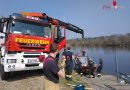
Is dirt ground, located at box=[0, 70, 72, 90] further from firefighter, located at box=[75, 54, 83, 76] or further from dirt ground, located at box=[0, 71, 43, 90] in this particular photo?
firefighter, located at box=[75, 54, 83, 76]

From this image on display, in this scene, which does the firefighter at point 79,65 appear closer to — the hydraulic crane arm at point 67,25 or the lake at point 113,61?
the hydraulic crane arm at point 67,25

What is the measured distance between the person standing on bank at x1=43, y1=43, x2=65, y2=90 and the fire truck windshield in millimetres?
7155

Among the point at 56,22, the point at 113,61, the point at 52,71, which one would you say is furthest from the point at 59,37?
the point at 113,61

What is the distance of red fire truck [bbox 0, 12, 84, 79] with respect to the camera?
1222 cm

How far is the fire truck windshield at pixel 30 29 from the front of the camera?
1245cm

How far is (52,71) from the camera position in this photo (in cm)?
541

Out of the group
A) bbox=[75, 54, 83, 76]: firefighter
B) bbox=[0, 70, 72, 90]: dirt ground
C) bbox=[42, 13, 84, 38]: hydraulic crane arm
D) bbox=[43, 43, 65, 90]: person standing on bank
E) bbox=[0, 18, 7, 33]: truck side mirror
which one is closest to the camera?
bbox=[43, 43, 65, 90]: person standing on bank

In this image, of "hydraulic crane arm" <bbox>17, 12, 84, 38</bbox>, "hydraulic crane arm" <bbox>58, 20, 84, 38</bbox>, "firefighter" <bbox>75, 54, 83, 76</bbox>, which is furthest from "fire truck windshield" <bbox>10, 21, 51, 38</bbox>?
"firefighter" <bbox>75, 54, 83, 76</bbox>

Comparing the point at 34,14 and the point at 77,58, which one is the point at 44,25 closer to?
the point at 34,14

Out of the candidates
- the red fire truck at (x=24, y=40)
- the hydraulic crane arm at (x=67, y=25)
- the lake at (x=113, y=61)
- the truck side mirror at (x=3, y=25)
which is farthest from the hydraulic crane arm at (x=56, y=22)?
the lake at (x=113, y=61)

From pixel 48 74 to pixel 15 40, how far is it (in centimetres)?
697

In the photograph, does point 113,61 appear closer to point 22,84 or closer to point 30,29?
point 30,29

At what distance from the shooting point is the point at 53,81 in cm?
550

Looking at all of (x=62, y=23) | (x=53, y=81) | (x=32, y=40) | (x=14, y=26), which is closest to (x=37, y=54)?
(x=32, y=40)
